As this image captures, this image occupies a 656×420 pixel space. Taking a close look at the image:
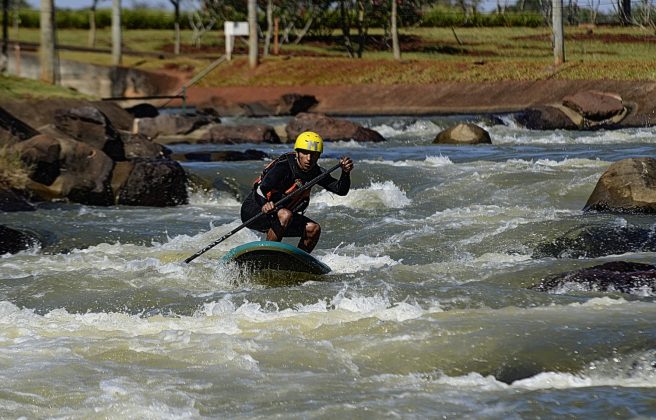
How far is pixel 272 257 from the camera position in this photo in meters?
10.4

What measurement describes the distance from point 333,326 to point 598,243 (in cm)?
424

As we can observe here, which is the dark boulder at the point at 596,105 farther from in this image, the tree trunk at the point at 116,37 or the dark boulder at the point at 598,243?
the tree trunk at the point at 116,37

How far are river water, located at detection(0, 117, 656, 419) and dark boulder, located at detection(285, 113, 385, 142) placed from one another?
11305mm

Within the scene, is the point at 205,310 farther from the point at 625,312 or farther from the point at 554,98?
the point at 554,98

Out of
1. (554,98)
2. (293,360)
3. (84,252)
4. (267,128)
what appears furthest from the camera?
(554,98)

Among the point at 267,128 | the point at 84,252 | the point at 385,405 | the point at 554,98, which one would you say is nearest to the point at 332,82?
the point at 554,98

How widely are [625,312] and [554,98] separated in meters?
24.6

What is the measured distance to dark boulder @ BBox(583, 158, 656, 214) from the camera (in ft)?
45.4

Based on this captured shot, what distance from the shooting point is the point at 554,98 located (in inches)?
1291

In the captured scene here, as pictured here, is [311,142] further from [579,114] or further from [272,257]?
[579,114]

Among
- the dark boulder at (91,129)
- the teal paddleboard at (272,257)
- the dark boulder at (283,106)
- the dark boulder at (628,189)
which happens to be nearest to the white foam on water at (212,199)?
the dark boulder at (91,129)

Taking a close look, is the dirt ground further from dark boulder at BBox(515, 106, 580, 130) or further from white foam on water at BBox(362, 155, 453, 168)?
white foam on water at BBox(362, 155, 453, 168)

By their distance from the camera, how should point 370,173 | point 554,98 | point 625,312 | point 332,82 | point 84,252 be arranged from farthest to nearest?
point 332,82 → point 554,98 → point 370,173 → point 84,252 → point 625,312

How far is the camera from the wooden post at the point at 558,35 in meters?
36.3
